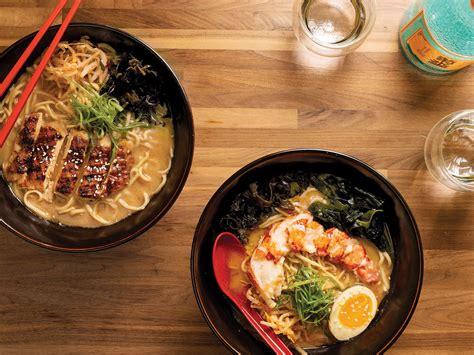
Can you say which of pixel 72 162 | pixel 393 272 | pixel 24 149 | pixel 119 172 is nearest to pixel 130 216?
pixel 119 172

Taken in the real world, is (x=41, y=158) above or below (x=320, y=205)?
above

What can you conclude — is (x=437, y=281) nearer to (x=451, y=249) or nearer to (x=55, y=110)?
(x=451, y=249)

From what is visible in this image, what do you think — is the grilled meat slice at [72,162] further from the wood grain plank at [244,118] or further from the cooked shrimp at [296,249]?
the cooked shrimp at [296,249]

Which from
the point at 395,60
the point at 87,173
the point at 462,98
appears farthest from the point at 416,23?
the point at 87,173

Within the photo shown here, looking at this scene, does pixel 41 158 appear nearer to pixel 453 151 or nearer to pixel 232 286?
pixel 232 286

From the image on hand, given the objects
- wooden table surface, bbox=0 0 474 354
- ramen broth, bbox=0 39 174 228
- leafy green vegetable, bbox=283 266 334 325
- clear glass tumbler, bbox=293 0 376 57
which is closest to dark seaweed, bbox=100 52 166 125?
ramen broth, bbox=0 39 174 228

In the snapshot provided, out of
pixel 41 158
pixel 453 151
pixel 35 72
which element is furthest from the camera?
A: pixel 453 151
